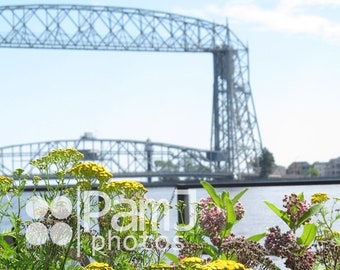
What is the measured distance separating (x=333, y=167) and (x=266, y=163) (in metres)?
19.1

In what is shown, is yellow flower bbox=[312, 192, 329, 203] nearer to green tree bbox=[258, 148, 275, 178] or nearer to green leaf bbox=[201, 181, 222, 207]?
green leaf bbox=[201, 181, 222, 207]

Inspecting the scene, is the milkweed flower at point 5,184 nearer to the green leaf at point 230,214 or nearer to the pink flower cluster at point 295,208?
the green leaf at point 230,214

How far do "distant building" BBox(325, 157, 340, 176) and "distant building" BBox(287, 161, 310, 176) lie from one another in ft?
6.02

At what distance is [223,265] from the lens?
53.2 inches

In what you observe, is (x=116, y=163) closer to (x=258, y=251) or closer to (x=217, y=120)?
(x=217, y=120)

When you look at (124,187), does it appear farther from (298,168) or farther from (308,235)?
(298,168)

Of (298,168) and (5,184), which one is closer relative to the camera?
(5,184)

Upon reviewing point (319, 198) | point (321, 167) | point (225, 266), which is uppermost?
point (321, 167)

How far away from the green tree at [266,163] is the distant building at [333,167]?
14.0m

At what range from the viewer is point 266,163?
156 feet

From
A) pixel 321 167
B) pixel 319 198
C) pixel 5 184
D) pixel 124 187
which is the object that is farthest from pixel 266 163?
pixel 124 187

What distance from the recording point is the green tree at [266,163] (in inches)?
1847

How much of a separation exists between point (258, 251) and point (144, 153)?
165 ft

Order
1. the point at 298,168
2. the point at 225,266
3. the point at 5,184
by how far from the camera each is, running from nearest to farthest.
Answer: the point at 225,266 < the point at 5,184 < the point at 298,168
